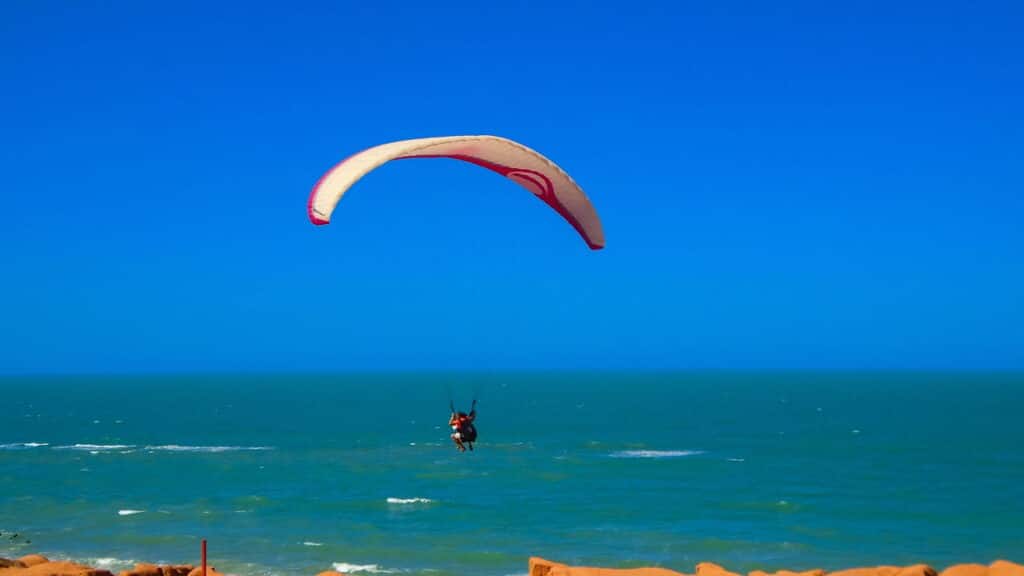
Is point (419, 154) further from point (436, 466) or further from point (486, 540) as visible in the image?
point (436, 466)

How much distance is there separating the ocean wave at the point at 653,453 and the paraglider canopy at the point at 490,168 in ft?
129

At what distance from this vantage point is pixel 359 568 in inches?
1014

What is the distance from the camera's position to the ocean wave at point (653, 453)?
5303 centimetres

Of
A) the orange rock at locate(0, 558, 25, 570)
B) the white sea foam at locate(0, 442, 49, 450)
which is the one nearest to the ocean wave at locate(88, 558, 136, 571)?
the orange rock at locate(0, 558, 25, 570)

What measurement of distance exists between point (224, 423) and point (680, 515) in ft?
192

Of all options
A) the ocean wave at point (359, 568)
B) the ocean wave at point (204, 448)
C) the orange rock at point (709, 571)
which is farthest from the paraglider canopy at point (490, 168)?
the ocean wave at point (204, 448)

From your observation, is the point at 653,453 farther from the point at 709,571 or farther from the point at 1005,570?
the point at 1005,570

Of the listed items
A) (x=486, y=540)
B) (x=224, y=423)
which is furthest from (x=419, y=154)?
(x=224, y=423)

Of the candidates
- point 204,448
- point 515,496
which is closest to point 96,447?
point 204,448

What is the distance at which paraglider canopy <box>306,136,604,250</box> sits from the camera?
463 inches

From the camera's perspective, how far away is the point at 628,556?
90.0ft

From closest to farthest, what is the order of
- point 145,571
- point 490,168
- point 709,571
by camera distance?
point 490,168
point 709,571
point 145,571

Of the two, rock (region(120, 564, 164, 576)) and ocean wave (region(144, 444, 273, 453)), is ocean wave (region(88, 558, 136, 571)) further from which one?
ocean wave (region(144, 444, 273, 453))

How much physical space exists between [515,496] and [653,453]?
18.0 m
